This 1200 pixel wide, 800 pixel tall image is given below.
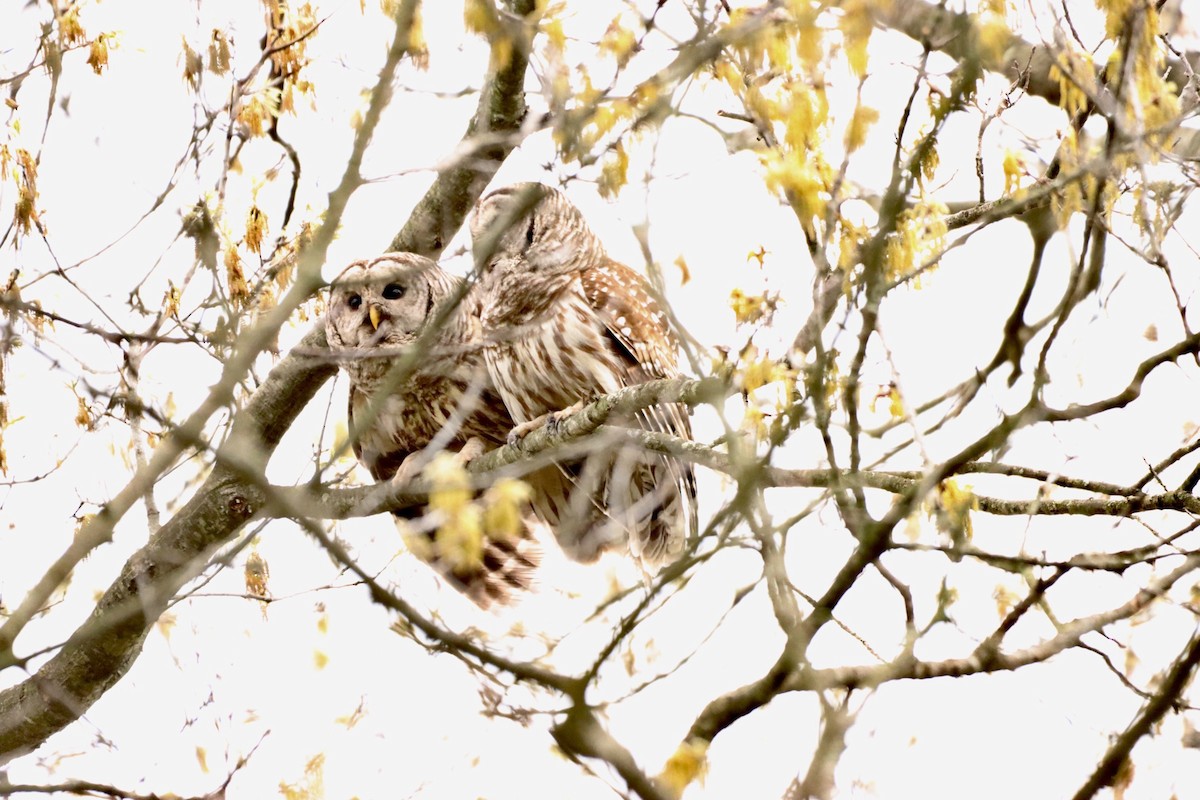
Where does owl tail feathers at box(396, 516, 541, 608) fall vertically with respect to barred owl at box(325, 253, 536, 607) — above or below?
below

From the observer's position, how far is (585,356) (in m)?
6.06

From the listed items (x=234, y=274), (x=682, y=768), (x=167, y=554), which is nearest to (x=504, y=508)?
(x=682, y=768)

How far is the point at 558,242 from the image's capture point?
259 inches

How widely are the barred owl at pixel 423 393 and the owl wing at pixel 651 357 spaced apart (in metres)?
0.62

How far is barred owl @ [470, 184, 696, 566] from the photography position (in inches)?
238

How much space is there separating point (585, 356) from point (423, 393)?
0.79 meters

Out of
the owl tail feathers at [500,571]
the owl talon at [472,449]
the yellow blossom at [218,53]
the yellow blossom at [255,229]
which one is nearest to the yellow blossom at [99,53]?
the yellow blossom at [218,53]

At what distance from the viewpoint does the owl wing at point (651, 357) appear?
612 centimetres

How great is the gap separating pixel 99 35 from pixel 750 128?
3051 mm

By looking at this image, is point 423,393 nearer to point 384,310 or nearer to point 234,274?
point 384,310

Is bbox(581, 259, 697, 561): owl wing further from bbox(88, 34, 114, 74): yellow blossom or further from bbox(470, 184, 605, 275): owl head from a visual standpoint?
bbox(88, 34, 114, 74): yellow blossom

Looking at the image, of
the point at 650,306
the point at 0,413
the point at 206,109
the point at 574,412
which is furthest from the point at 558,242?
the point at 0,413

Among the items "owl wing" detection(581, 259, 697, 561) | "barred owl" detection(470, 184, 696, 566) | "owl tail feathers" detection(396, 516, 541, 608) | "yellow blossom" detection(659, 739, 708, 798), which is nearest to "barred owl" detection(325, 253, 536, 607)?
A: "owl tail feathers" detection(396, 516, 541, 608)

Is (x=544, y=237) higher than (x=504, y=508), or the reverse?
(x=544, y=237)
